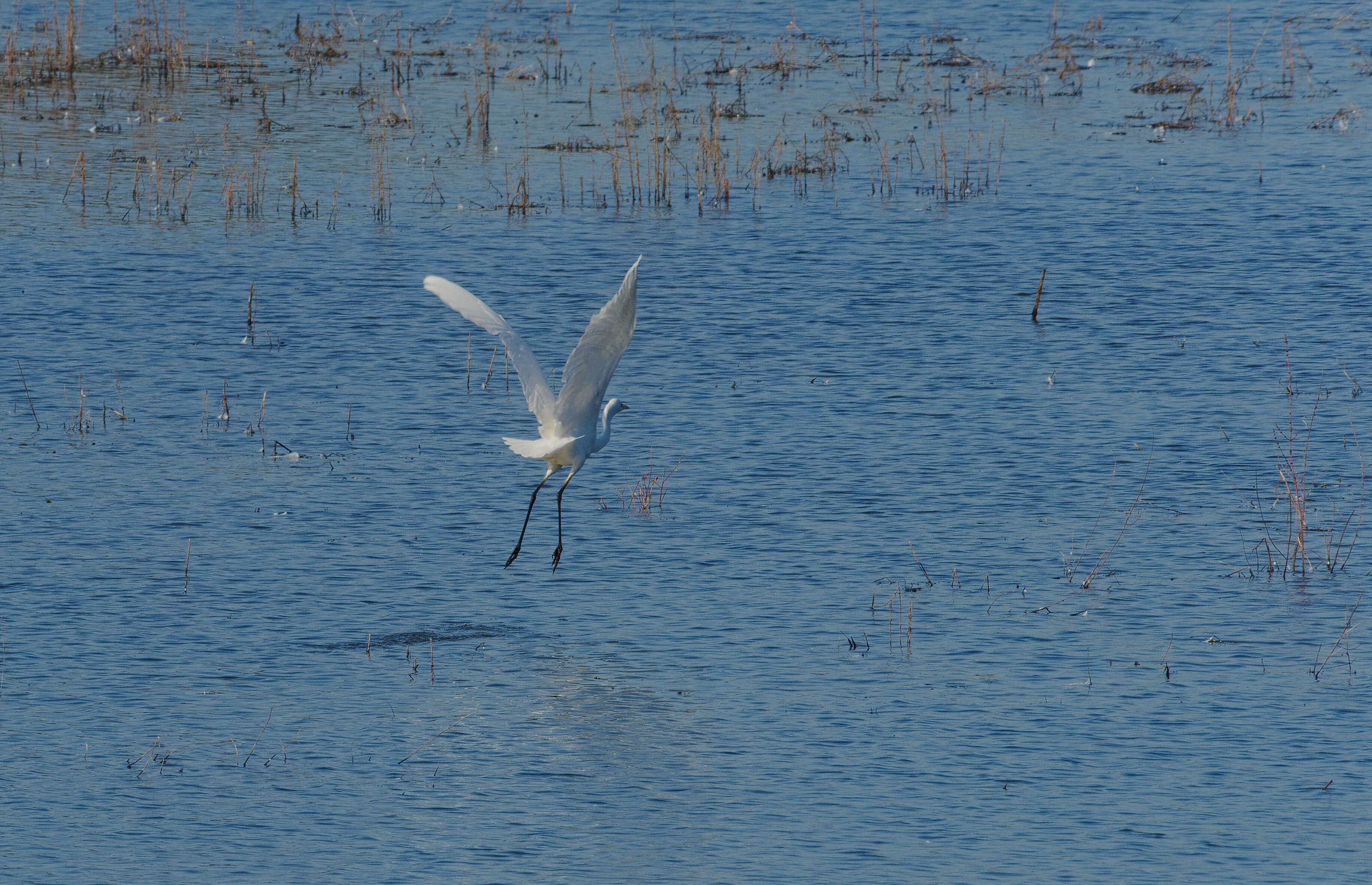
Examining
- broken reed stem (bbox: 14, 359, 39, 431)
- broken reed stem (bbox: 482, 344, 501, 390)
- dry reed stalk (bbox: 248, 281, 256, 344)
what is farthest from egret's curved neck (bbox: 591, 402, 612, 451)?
dry reed stalk (bbox: 248, 281, 256, 344)

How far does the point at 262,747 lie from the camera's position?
11.1 m

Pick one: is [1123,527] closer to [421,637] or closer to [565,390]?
[565,390]

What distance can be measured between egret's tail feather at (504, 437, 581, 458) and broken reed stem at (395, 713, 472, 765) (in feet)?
7.47

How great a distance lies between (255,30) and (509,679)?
90.1ft

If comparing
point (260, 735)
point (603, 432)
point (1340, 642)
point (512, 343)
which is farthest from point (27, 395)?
point (1340, 642)

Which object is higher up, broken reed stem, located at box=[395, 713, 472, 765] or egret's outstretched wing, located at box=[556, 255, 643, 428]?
egret's outstretched wing, located at box=[556, 255, 643, 428]

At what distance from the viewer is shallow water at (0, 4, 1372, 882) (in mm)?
10281

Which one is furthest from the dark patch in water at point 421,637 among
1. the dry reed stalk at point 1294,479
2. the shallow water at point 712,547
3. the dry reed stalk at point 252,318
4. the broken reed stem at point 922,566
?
the dry reed stalk at point 252,318

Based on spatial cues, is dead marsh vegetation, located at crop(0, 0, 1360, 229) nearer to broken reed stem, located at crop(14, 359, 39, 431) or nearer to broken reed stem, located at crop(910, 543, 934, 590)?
broken reed stem, located at crop(14, 359, 39, 431)

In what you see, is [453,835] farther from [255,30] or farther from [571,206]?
[255,30]

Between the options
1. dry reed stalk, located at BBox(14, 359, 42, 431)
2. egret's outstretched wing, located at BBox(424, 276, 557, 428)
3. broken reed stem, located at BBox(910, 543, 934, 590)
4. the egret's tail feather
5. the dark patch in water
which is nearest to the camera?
the dark patch in water

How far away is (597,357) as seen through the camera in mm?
12516

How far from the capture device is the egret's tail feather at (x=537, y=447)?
520 inches

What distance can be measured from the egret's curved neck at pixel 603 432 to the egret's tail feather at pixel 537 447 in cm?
39
